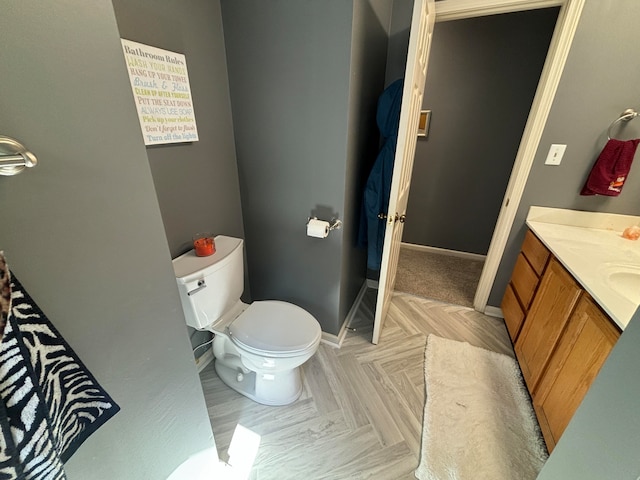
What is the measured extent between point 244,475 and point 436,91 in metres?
3.08

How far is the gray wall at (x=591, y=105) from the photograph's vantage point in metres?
1.34

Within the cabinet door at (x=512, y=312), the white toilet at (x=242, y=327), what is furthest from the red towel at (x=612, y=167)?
the white toilet at (x=242, y=327)

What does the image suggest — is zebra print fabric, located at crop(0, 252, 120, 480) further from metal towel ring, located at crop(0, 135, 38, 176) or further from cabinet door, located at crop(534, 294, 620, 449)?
cabinet door, located at crop(534, 294, 620, 449)

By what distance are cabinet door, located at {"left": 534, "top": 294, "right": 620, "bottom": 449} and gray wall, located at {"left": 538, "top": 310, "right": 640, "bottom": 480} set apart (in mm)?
427

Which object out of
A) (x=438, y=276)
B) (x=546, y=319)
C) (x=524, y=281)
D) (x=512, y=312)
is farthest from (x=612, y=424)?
(x=438, y=276)

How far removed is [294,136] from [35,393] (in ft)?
4.15

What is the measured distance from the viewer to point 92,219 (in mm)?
533

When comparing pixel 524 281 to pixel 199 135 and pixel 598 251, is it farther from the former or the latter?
pixel 199 135

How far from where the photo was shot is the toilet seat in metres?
1.20

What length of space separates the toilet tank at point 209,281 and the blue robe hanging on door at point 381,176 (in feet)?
2.58

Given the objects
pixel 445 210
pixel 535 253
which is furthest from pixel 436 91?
pixel 535 253

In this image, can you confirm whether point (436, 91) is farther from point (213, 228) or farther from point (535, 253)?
point (213, 228)

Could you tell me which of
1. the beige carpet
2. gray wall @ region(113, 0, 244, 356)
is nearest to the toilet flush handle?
gray wall @ region(113, 0, 244, 356)

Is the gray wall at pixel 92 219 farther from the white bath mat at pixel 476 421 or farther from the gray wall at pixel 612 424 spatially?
the white bath mat at pixel 476 421
